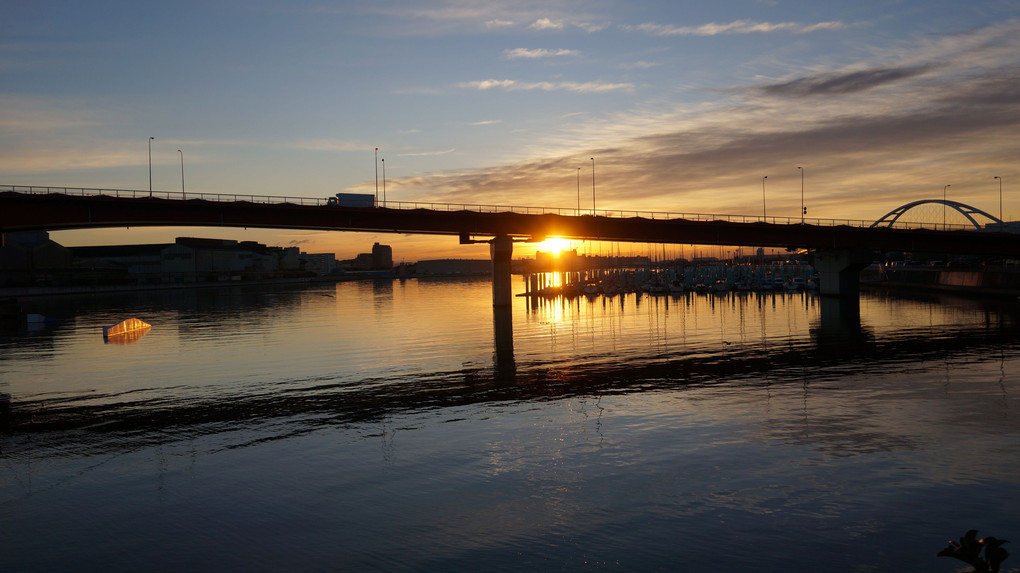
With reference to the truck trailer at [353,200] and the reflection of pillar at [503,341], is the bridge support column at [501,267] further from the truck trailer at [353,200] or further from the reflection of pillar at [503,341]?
the truck trailer at [353,200]

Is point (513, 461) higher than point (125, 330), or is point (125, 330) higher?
point (125, 330)

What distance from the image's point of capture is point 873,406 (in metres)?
29.4

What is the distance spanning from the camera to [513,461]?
71.9 ft

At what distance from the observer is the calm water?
49.9 feet

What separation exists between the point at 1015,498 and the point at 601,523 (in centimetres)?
1068

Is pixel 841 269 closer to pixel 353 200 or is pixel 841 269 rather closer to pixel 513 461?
pixel 353 200

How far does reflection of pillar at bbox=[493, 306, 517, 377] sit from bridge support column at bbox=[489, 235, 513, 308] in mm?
1757

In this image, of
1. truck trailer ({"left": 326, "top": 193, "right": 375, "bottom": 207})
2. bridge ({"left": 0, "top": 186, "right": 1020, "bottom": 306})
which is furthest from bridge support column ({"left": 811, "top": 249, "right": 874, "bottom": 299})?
truck trailer ({"left": 326, "top": 193, "right": 375, "bottom": 207})

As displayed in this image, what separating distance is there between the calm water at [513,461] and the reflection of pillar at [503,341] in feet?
2.18

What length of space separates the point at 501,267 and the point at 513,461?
81604 millimetres

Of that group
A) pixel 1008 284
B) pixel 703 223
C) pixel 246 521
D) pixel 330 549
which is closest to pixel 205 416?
pixel 246 521

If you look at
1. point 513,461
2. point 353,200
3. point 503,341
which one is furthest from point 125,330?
point 513,461

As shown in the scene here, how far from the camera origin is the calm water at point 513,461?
15219mm

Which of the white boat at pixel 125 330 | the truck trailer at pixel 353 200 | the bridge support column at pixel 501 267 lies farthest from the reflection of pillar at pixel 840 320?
the white boat at pixel 125 330
